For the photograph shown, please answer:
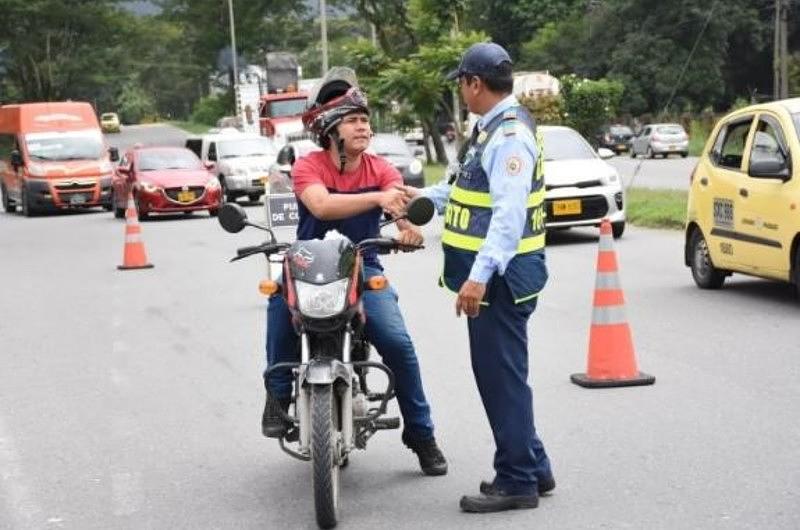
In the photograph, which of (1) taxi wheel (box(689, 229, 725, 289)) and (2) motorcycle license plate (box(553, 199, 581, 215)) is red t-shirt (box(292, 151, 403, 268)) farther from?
(2) motorcycle license plate (box(553, 199, 581, 215))

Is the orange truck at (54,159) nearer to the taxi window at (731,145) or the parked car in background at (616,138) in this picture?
A: the taxi window at (731,145)

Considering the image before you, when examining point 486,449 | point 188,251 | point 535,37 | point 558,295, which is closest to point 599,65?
point 535,37

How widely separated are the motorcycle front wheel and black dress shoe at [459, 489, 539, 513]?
0.58 meters

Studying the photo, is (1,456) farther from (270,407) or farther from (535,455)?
(535,455)

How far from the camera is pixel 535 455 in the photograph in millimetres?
6324

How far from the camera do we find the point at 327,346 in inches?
238

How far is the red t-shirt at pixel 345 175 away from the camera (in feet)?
21.1

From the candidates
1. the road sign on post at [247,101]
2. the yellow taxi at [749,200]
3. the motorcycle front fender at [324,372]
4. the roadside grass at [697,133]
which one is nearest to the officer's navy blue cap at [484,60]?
the motorcycle front fender at [324,372]

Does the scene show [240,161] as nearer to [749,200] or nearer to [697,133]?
[749,200]

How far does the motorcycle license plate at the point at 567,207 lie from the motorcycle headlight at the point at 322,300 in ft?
44.5

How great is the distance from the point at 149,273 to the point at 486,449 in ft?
36.2

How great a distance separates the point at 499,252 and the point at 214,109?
102m

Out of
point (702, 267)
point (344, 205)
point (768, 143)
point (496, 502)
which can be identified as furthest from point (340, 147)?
point (702, 267)

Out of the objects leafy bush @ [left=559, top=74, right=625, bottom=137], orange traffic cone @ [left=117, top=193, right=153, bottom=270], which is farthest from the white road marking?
leafy bush @ [left=559, top=74, right=625, bottom=137]
